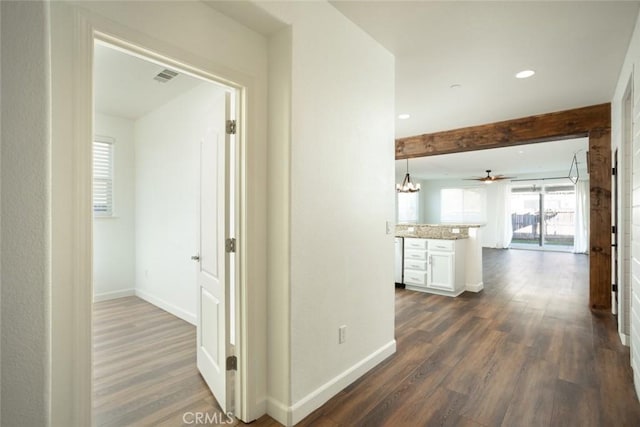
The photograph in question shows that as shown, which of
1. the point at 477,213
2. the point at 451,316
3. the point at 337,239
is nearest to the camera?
the point at 337,239

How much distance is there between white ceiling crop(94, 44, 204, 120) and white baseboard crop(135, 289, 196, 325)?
8.36 ft

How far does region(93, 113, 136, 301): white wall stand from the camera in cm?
444

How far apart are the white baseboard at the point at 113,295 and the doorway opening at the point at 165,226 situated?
14 millimetres

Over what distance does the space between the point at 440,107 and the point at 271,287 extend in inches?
137

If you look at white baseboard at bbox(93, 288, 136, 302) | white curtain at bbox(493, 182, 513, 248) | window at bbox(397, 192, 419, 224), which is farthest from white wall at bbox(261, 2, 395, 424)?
white curtain at bbox(493, 182, 513, 248)

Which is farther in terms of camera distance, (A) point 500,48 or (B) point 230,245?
(A) point 500,48

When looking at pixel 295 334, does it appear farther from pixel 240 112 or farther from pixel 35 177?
pixel 35 177

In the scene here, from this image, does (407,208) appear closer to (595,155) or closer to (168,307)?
(595,155)

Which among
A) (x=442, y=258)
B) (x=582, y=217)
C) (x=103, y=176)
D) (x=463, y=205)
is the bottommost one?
(x=442, y=258)

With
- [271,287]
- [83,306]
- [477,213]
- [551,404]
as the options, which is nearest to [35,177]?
[83,306]

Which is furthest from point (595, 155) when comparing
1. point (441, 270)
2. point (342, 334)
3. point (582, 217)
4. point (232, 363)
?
point (582, 217)

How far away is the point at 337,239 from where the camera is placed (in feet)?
7.25

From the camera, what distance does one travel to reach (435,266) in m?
4.85

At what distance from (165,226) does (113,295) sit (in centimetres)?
148
